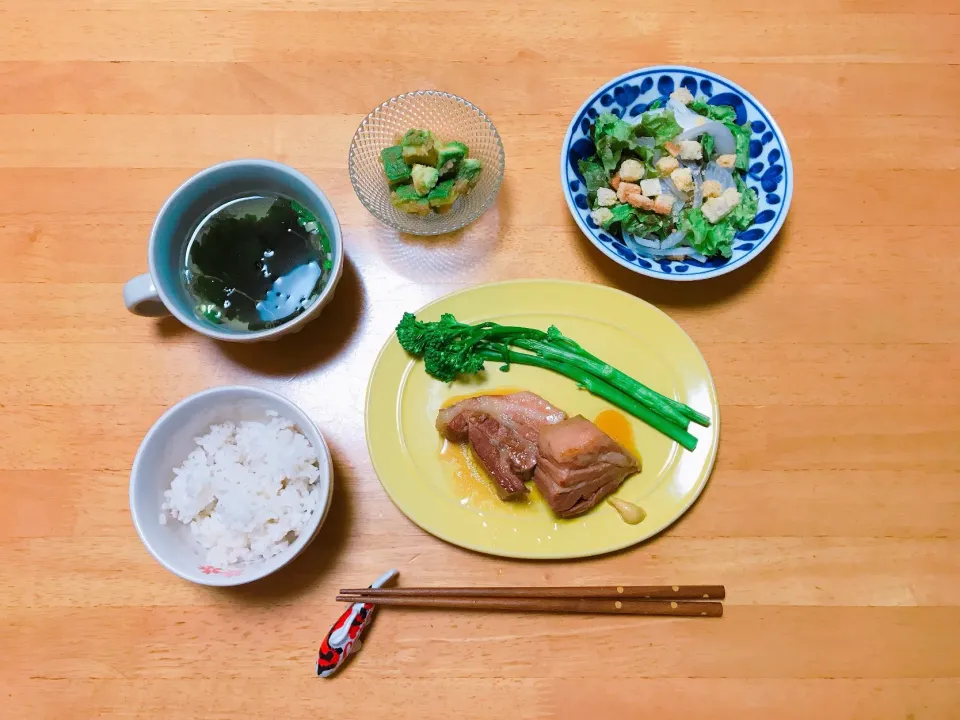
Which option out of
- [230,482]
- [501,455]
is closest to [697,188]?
[501,455]

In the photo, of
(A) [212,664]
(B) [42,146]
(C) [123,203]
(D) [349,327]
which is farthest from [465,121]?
(A) [212,664]

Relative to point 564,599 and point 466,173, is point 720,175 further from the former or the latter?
point 564,599

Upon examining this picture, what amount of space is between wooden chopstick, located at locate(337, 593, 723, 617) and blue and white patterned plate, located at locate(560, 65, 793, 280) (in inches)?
41.8

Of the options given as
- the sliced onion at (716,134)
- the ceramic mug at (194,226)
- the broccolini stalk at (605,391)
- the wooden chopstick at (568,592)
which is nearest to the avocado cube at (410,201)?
the ceramic mug at (194,226)

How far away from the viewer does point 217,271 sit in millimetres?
2092

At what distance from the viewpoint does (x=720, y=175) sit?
Answer: 2273 millimetres

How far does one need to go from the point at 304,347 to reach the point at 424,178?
2.33 feet

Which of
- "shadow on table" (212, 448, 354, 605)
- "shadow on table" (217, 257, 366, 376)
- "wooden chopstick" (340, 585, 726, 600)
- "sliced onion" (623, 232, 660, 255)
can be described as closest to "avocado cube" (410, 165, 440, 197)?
"shadow on table" (217, 257, 366, 376)

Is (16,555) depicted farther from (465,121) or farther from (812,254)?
(812,254)

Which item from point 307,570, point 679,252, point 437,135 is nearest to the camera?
point 307,570

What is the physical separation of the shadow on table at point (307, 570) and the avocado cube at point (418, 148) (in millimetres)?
1180

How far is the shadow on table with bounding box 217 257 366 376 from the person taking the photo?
7.40 feet

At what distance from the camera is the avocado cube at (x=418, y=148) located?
216 centimetres

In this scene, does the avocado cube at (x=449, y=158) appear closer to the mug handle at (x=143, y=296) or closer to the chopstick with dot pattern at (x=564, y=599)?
the mug handle at (x=143, y=296)
